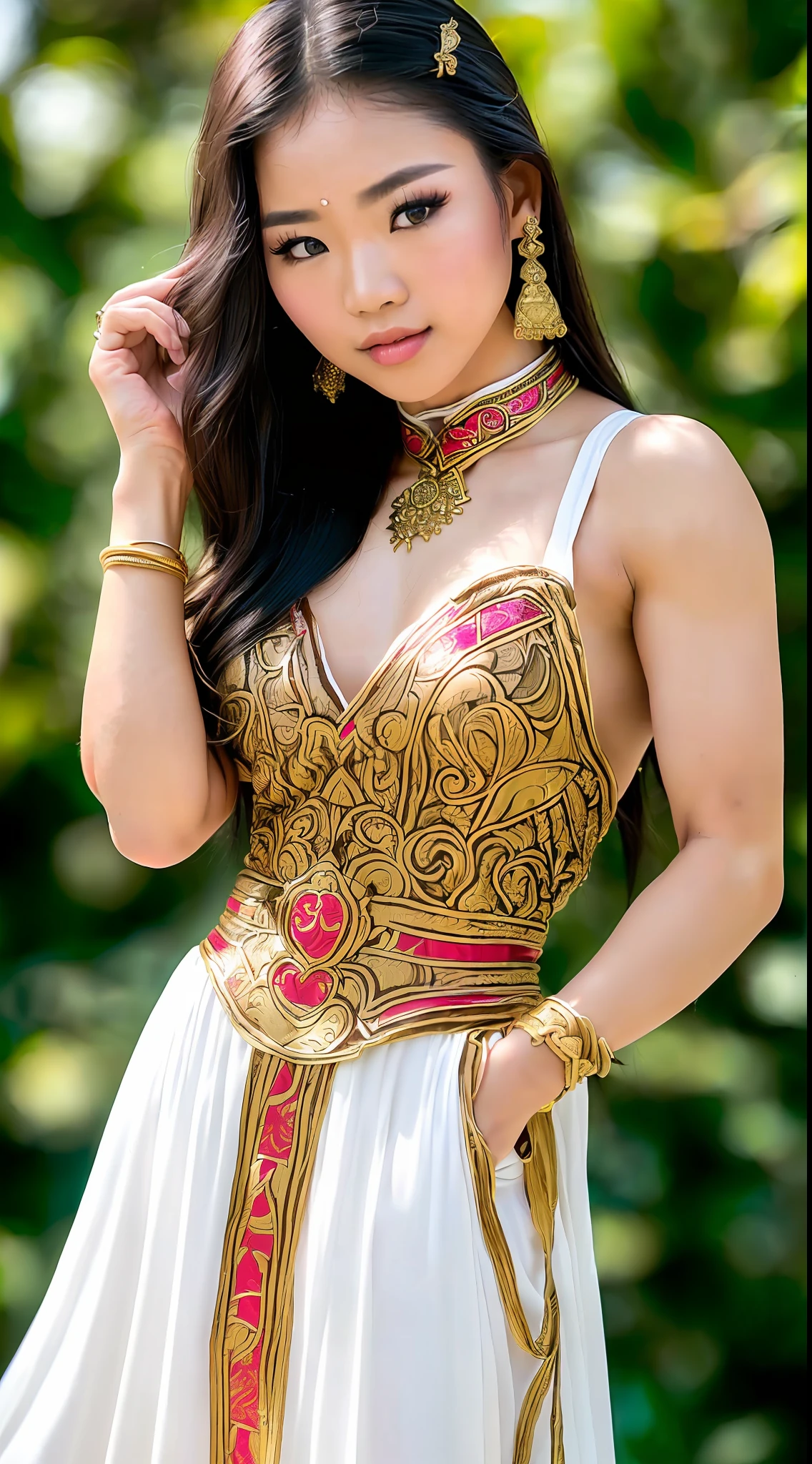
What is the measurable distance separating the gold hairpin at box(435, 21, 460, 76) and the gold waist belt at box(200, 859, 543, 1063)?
628 millimetres

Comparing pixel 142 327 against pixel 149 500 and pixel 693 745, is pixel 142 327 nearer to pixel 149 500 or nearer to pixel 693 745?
pixel 149 500

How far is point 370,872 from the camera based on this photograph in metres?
1.16

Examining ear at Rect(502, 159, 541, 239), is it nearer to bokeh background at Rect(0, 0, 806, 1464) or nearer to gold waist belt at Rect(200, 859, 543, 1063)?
gold waist belt at Rect(200, 859, 543, 1063)

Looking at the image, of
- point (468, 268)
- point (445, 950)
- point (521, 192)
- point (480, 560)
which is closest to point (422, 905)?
point (445, 950)

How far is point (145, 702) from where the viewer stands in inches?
49.2

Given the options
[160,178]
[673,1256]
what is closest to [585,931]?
[673,1256]

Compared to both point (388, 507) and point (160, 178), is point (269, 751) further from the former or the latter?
point (160, 178)

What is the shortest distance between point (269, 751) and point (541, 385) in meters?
0.38

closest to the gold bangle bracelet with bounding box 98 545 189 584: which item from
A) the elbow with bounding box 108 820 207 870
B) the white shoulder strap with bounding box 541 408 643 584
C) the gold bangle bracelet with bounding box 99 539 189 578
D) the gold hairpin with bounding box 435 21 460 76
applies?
the gold bangle bracelet with bounding box 99 539 189 578

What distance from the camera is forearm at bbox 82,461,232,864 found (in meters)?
1.25

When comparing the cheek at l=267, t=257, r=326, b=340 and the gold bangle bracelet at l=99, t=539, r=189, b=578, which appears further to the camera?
the gold bangle bracelet at l=99, t=539, r=189, b=578

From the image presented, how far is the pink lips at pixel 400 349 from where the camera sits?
3.79 feet

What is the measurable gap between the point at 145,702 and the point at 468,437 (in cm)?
35

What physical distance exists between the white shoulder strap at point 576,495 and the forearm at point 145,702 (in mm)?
343
